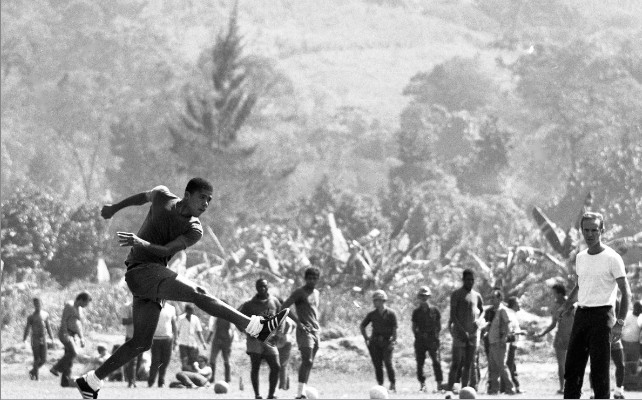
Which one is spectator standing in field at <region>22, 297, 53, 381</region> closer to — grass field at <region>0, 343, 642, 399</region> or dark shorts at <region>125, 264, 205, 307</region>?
grass field at <region>0, 343, 642, 399</region>

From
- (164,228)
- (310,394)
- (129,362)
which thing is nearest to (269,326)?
(164,228)

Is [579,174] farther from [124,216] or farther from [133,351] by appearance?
[133,351]

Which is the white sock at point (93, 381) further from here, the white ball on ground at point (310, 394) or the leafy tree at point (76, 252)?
the leafy tree at point (76, 252)

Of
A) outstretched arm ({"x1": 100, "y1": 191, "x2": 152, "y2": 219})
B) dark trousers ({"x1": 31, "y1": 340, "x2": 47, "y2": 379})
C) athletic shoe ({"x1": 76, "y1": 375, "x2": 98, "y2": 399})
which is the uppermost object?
outstretched arm ({"x1": 100, "y1": 191, "x2": 152, "y2": 219})

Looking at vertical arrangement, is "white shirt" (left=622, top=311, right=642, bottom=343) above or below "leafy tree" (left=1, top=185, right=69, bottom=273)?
below

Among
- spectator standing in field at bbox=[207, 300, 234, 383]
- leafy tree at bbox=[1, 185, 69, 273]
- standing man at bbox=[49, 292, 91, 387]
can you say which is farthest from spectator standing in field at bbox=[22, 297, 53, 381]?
leafy tree at bbox=[1, 185, 69, 273]

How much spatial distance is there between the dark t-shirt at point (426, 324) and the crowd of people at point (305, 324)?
0.5 inches

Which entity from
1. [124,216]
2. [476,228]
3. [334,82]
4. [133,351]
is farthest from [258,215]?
[334,82]

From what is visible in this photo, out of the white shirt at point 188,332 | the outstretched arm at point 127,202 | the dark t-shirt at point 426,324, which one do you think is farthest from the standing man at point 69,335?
the outstretched arm at point 127,202

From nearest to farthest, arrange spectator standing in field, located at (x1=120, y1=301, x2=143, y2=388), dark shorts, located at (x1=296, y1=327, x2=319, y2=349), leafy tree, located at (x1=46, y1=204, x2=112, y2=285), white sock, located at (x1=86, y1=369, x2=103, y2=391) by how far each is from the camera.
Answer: white sock, located at (x1=86, y1=369, x2=103, y2=391)
dark shorts, located at (x1=296, y1=327, x2=319, y2=349)
spectator standing in field, located at (x1=120, y1=301, x2=143, y2=388)
leafy tree, located at (x1=46, y1=204, x2=112, y2=285)

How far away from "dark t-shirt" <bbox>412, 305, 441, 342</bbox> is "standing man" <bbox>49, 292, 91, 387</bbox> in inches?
177

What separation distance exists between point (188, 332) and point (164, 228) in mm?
12879

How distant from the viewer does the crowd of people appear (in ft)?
34.6

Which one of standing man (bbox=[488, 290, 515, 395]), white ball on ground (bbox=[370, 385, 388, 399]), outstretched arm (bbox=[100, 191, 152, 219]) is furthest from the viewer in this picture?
standing man (bbox=[488, 290, 515, 395])
